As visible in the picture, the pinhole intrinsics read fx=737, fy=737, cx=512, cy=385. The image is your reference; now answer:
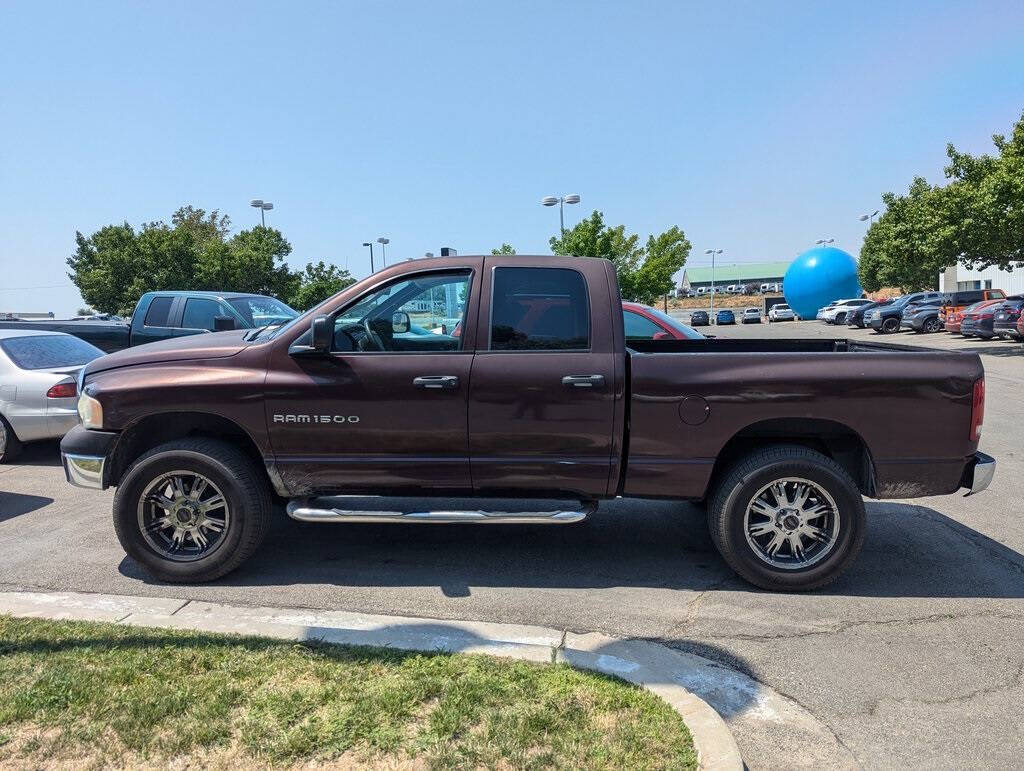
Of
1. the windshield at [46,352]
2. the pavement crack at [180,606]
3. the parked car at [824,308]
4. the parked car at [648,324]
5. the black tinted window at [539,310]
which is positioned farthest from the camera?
the parked car at [824,308]

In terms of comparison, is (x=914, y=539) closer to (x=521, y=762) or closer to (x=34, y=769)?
(x=521, y=762)

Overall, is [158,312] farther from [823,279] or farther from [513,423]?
[823,279]

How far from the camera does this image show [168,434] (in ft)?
16.0

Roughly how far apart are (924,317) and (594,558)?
3170cm

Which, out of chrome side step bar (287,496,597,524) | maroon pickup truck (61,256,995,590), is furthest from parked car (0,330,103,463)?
chrome side step bar (287,496,597,524)

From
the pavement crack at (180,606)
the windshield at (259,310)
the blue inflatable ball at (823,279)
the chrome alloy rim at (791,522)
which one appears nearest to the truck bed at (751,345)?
the chrome alloy rim at (791,522)

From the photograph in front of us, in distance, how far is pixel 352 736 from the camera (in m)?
2.82

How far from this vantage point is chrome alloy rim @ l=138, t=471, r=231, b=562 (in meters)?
4.62

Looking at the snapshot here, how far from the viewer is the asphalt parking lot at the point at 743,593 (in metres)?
3.18

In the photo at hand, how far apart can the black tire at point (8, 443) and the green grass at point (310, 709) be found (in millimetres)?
5314

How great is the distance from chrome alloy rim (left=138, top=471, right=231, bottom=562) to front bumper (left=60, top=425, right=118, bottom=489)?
0.36m

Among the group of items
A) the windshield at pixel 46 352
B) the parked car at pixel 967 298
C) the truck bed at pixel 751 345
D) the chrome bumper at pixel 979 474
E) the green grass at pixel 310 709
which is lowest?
the green grass at pixel 310 709

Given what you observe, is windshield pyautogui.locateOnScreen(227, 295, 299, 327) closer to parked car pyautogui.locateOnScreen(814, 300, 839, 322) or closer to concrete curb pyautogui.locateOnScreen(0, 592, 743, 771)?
concrete curb pyautogui.locateOnScreen(0, 592, 743, 771)

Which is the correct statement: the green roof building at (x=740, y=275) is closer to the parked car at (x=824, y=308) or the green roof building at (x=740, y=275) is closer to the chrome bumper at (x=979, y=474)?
the parked car at (x=824, y=308)
